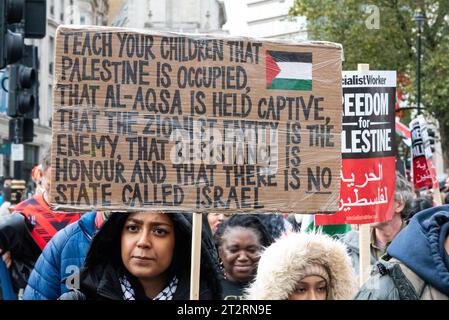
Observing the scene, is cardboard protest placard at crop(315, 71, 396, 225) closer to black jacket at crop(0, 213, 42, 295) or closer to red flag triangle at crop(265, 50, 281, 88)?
red flag triangle at crop(265, 50, 281, 88)

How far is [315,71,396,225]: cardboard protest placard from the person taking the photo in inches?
220

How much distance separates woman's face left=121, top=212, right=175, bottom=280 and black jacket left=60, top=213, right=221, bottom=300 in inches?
Result: 1.7

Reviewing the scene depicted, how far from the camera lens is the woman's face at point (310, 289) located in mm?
4055

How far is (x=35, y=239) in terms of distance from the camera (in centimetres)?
662

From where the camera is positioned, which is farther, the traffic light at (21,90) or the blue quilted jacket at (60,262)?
the traffic light at (21,90)

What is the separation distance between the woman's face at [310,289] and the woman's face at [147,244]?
2.42 feet

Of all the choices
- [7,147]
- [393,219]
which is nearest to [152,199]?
[393,219]

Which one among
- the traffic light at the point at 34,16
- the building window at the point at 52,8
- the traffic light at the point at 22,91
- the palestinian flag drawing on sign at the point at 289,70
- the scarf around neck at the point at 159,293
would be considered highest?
the building window at the point at 52,8

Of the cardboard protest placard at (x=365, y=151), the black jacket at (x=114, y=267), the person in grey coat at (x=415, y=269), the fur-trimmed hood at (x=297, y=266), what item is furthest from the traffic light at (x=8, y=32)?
the person in grey coat at (x=415, y=269)

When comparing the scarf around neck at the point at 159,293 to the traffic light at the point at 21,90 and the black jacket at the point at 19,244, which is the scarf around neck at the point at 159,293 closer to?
the black jacket at the point at 19,244

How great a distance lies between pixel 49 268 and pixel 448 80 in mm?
30950

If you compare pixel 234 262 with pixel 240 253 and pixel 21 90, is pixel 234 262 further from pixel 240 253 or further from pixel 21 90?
pixel 21 90

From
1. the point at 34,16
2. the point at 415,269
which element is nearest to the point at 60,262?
the point at 415,269

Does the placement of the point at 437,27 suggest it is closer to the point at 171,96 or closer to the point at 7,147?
the point at 7,147
